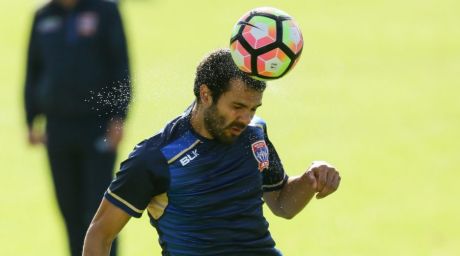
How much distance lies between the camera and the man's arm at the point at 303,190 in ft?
20.1

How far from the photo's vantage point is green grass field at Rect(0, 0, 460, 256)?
1109cm

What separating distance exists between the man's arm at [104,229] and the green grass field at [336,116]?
1.40 meters

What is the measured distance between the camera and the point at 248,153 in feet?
20.6

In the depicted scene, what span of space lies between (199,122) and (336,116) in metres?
10.1

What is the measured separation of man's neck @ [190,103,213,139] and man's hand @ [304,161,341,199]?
63cm

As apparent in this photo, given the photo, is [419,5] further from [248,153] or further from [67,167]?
[248,153]

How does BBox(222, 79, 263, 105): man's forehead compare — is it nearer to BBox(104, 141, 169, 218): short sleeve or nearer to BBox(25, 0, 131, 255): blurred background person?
BBox(104, 141, 169, 218): short sleeve

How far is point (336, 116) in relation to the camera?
16.1m

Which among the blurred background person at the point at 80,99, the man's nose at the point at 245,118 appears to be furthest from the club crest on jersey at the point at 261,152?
the blurred background person at the point at 80,99

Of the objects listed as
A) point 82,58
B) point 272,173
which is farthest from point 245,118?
point 82,58

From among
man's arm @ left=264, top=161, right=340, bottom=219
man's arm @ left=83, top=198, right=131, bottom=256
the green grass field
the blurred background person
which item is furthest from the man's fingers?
the blurred background person

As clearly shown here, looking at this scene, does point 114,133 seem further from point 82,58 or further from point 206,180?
point 206,180

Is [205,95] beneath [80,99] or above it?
above

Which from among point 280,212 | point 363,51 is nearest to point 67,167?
point 280,212
